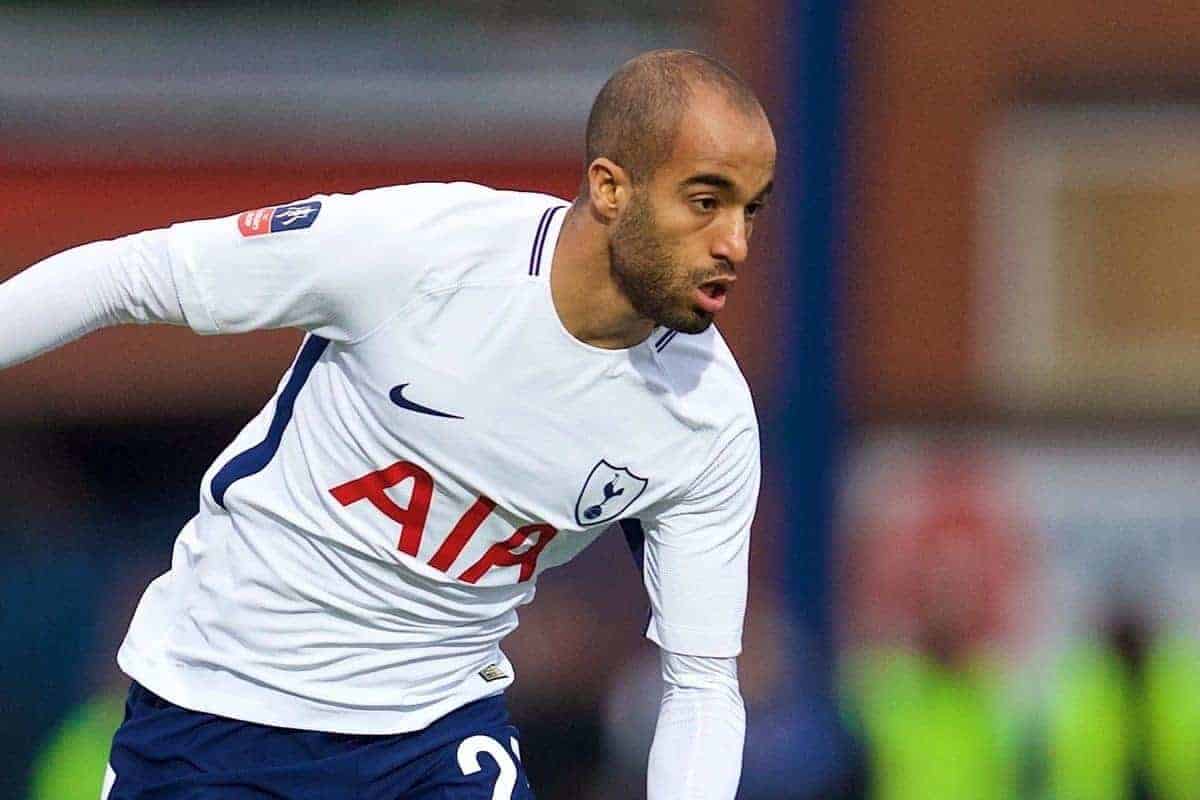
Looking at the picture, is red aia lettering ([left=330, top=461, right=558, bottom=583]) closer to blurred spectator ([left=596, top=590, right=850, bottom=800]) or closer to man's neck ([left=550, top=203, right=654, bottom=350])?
man's neck ([left=550, top=203, right=654, bottom=350])

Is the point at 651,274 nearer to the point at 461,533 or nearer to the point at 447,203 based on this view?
the point at 447,203

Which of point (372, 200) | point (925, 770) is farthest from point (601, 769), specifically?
point (372, 200)

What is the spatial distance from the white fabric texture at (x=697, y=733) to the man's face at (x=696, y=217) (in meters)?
0.67

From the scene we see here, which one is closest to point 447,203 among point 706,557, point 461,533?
→ point 461,533

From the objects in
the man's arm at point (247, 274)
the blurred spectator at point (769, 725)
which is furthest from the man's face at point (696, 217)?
the blurred spectator at point (769, 725)

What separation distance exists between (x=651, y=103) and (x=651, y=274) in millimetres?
283

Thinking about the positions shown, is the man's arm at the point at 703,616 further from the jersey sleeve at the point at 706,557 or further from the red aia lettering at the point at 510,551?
the red aia lettering at the point at 510,551

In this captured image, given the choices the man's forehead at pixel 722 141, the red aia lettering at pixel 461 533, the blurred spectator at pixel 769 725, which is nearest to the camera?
the man's forehead at pixel 722 141

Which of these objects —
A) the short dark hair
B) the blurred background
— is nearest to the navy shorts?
the short dark hair

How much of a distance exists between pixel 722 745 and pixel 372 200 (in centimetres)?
115

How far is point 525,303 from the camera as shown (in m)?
3.71

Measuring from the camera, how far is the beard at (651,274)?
359cm

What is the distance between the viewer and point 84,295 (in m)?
3.57

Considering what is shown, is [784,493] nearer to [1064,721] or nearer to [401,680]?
[1064,721]
